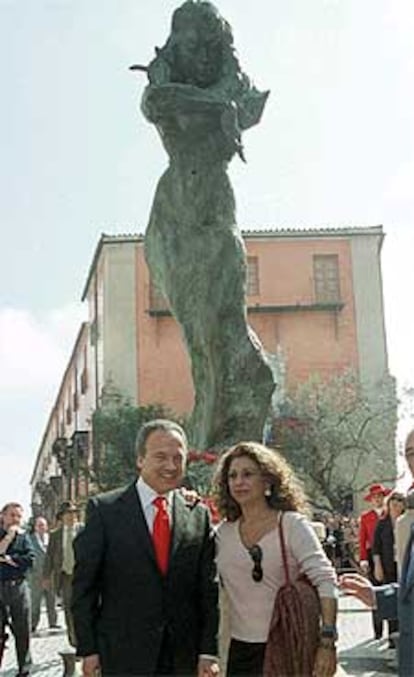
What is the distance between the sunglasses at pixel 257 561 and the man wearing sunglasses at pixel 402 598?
41 cm

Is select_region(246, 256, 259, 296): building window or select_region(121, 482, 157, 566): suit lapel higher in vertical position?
select_region(246, 256, 259, 296): building window

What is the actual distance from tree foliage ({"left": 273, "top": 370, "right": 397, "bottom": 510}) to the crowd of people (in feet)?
95.3

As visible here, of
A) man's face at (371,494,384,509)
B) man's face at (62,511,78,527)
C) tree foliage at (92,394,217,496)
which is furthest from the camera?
tree foliage at (92,394,217,496)

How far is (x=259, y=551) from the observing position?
12.6 feet

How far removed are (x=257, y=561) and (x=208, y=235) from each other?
6.67 m

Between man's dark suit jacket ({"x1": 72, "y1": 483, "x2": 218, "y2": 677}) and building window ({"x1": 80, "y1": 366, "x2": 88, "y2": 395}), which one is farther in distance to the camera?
building window ({"x1": 80, "y1": 366, "x2": 88, "y2": 395})

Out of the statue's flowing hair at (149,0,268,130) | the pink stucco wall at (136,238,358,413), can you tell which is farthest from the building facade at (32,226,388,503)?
the statue's flowing hair at (149,0,268,130)

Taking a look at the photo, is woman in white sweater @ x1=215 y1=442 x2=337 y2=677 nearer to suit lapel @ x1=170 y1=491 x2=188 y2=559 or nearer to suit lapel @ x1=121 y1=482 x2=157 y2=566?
suit lapel @ x1=170 y1=491 x2=188 y2=559

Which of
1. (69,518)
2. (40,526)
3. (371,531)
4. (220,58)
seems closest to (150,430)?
(220,58)

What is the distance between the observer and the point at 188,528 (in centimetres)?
400

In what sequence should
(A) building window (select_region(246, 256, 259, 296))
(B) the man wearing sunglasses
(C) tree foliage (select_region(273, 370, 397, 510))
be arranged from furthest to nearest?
Answer: 1. (A) building window (select_region(246, 256, 259, 296))
2. (C) tree foliage (select_region(273, 370, 397, 510))
3. (B) the man wearing sunglasses

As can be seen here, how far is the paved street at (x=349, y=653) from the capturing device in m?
8.36

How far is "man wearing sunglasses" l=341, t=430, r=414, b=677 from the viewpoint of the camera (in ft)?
11.7

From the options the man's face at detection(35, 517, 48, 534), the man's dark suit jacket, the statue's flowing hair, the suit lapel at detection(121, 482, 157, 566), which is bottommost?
the man's dark suit jacket
